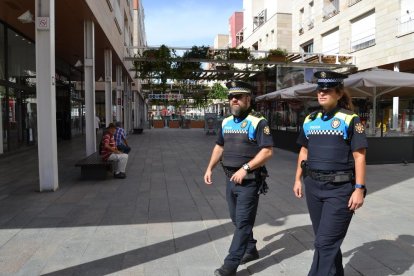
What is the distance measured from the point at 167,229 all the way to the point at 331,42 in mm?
24098

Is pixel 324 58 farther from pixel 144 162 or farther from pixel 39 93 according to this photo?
pixel 39 93

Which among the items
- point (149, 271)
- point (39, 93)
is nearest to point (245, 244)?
point (149, 271)

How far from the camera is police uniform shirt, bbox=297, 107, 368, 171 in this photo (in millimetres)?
3130

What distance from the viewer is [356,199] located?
3061mm

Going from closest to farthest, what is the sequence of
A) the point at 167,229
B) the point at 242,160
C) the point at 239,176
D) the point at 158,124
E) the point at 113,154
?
1. the point at 239,176
2. the point at 242,160
3. the point at 167,229
4. the point at 113,154
5. the point at 158,124

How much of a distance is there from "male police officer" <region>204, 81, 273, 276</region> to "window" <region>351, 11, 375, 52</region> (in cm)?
2089

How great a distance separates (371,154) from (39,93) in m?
8.60

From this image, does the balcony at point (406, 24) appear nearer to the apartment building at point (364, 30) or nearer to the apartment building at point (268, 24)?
the apartment building at point (364, 30)

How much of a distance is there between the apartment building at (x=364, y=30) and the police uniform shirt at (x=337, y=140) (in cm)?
1883

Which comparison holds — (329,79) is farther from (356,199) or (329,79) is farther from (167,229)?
(167,229)

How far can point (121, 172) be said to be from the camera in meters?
9.36

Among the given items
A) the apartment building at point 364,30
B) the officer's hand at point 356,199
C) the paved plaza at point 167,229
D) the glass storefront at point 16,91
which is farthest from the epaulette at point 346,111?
the apartment building at point 364,30

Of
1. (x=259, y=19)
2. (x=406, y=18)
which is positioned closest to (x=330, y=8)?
(x=406, y=18)

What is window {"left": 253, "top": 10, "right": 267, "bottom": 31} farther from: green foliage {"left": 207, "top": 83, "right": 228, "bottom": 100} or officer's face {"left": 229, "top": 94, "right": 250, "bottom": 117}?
officer's face {"left": 229, "top": 94, "right": 250, "bottom": 117}
